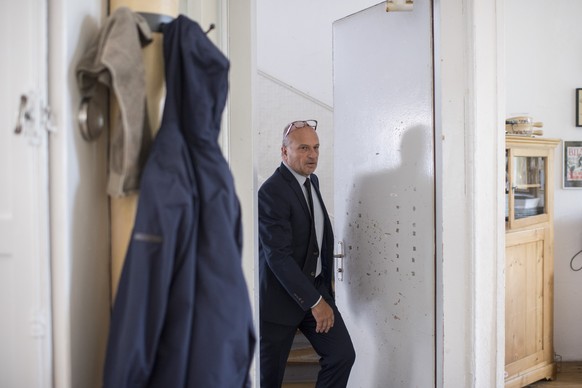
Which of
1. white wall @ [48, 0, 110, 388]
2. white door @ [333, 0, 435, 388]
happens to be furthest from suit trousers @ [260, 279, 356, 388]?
white wall @ [48, 0, 110, 388]

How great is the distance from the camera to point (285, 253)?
222 cm

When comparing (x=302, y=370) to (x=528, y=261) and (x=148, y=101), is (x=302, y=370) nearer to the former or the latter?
(x=528, y=261)

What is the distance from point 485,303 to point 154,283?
1389mm

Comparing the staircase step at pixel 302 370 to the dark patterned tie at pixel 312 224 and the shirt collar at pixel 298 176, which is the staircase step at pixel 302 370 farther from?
the shirt collar at pixel 298 176

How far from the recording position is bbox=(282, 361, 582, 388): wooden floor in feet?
10.0

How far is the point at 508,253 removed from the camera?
9.09ft

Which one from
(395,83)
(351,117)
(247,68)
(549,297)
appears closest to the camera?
(247,68)

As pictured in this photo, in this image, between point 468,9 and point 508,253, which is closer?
point 468,9

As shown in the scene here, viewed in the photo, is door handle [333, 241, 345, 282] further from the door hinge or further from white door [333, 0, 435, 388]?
the door hinge

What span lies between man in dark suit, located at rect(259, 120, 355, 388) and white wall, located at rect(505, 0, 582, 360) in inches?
78.3

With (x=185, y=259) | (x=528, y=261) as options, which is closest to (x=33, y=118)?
(x=185, y=259)

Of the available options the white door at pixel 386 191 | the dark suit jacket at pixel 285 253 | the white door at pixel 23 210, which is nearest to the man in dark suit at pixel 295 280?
the dark suit jacket at pixel 285 253

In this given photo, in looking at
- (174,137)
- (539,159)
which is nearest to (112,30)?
(174,137)

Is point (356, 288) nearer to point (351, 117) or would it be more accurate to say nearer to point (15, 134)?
point (351, 117)
